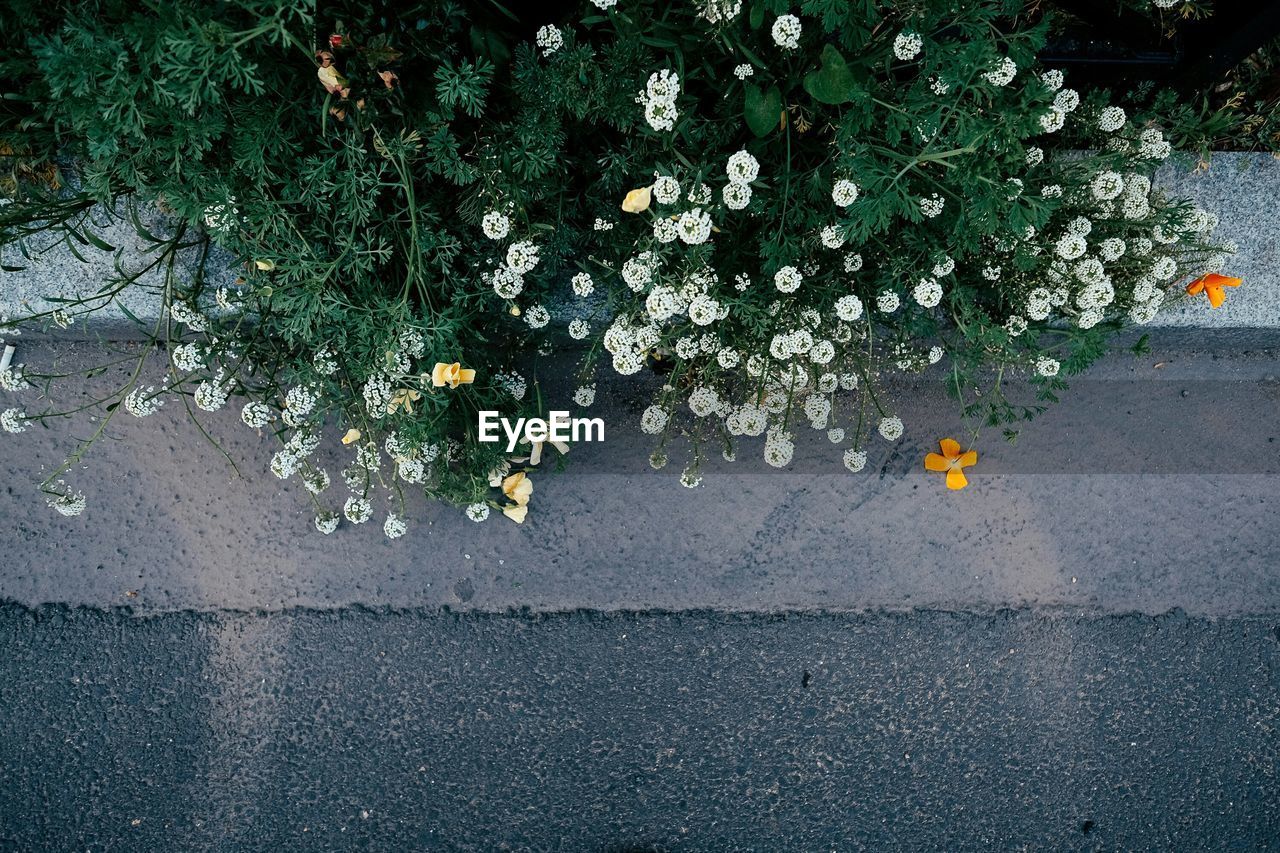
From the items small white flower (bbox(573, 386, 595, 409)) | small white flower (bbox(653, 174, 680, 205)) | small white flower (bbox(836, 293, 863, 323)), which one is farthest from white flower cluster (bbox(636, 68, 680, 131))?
small white flower (bbox(573, 386, 595, 409))

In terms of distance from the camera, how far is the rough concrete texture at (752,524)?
122 inches

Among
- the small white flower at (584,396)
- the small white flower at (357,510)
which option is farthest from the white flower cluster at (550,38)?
the small white flower at (357,510)

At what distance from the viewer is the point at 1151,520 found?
125 inches

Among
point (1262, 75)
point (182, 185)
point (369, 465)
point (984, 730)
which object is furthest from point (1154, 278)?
point (182, 185)

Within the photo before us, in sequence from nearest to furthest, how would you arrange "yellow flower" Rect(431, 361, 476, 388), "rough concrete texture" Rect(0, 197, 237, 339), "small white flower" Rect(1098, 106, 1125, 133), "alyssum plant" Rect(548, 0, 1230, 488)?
1. "alyssum plant" Rect(548, 0, 1230, 488)
2. "yellow flower" Rect(431, 361, 476, 388)
3. "small white flower" Rect(1098, 106, 1125, 133)
4. "rough concrete texture" Rect(0, 197, 237, 339)

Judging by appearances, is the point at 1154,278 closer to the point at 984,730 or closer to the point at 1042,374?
the point at 1042,374

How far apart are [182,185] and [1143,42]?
282cm

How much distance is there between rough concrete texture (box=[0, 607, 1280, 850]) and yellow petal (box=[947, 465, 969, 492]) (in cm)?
48

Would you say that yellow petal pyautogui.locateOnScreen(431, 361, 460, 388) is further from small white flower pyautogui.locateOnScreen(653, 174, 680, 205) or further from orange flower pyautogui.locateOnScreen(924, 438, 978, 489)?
orange flower pyautogui.locateOnScreen(924, 438, 978, 489)

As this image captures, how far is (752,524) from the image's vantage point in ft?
10.3

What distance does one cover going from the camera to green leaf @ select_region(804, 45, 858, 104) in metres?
2.01

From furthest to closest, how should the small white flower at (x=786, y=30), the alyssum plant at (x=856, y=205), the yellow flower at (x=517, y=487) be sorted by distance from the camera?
the yellow flower at (x=517, y=487)
the alyssum plant at (x=856, y=205)
the small white flower at (x=786, y=30)

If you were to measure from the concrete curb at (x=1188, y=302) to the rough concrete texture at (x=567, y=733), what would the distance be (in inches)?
42.0

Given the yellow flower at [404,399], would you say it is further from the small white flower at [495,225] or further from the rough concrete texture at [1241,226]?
the rough concrete texture at [1241,226]
